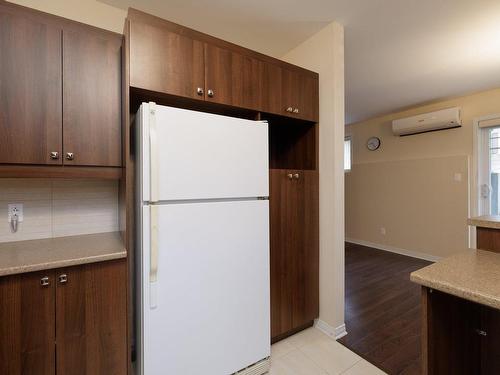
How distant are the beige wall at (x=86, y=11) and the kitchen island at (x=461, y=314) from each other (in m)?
2.28

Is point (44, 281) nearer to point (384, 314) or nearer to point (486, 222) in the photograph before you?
point (486, 222)

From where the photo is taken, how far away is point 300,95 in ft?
6.32

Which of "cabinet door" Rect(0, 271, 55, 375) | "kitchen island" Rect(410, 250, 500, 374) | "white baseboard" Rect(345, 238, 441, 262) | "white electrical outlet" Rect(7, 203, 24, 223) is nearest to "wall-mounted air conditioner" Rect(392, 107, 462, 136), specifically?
"white baseboard" Rect(345, 238, 441, 262)

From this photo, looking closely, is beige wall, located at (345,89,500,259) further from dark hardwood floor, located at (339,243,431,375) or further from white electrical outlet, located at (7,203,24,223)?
white electrical outlet, located at (7,203,24,223)

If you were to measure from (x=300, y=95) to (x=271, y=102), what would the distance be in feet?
0.97

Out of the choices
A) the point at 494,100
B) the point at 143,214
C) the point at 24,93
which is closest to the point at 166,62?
the point at 24,93

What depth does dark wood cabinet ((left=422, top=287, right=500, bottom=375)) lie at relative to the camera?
38.1 inches

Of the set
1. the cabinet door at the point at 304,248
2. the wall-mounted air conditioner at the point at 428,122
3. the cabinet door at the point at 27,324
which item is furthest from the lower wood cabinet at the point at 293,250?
the wall-mounted air conditioner at the point at 428,122

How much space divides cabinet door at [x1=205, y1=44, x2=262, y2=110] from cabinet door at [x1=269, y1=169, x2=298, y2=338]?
536mm

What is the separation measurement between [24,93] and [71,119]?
0.70ft

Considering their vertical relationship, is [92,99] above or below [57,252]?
above

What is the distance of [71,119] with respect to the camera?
4.37 ft

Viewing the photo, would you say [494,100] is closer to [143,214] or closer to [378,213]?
[378,213]

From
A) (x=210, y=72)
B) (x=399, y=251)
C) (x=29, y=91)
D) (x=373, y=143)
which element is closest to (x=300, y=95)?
(x=210, y=72)
